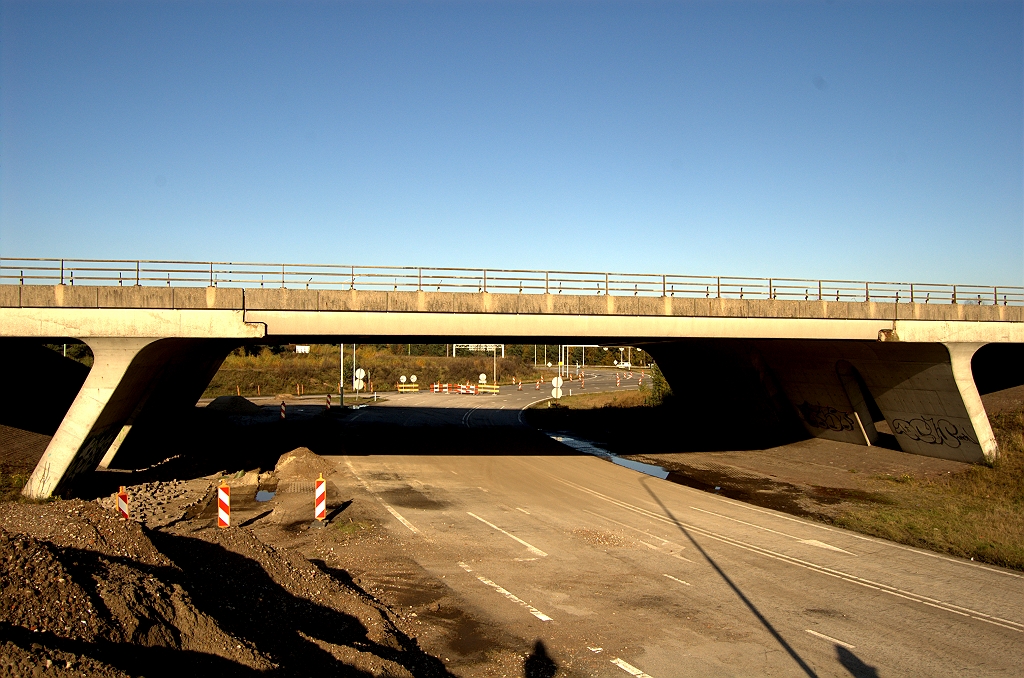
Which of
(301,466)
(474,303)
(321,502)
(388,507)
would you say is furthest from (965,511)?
(301,466)

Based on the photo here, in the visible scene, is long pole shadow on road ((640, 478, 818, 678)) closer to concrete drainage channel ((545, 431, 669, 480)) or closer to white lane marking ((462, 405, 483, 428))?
concrete drainage channel ((545, 431, 669, 480))

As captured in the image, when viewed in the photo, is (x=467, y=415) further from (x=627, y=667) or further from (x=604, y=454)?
(x=627, y=667)

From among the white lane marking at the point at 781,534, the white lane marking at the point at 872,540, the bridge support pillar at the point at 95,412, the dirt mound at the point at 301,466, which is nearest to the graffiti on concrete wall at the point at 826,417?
the white lane marking at the point at 872,540

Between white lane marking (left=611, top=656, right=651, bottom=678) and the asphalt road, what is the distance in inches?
1.0

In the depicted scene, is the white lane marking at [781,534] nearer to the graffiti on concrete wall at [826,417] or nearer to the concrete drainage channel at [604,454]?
the concrete drainage channel at [604,454]

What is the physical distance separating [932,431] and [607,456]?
12.4m

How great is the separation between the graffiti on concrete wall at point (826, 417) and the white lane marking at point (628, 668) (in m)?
23.3

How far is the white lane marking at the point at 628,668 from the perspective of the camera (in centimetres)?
895

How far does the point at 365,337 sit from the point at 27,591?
1567 centimetres

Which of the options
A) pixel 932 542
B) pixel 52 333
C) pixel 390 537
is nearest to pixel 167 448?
pixel 52 333

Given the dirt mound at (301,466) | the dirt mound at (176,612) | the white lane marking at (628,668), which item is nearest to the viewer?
the dirt mound at (176,612)

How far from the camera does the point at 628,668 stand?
9.12m

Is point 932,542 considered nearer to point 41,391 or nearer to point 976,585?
point 976,585

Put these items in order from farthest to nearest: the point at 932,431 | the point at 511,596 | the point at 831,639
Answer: the point at 932,431, the point at 511,596, the point at 831,639
